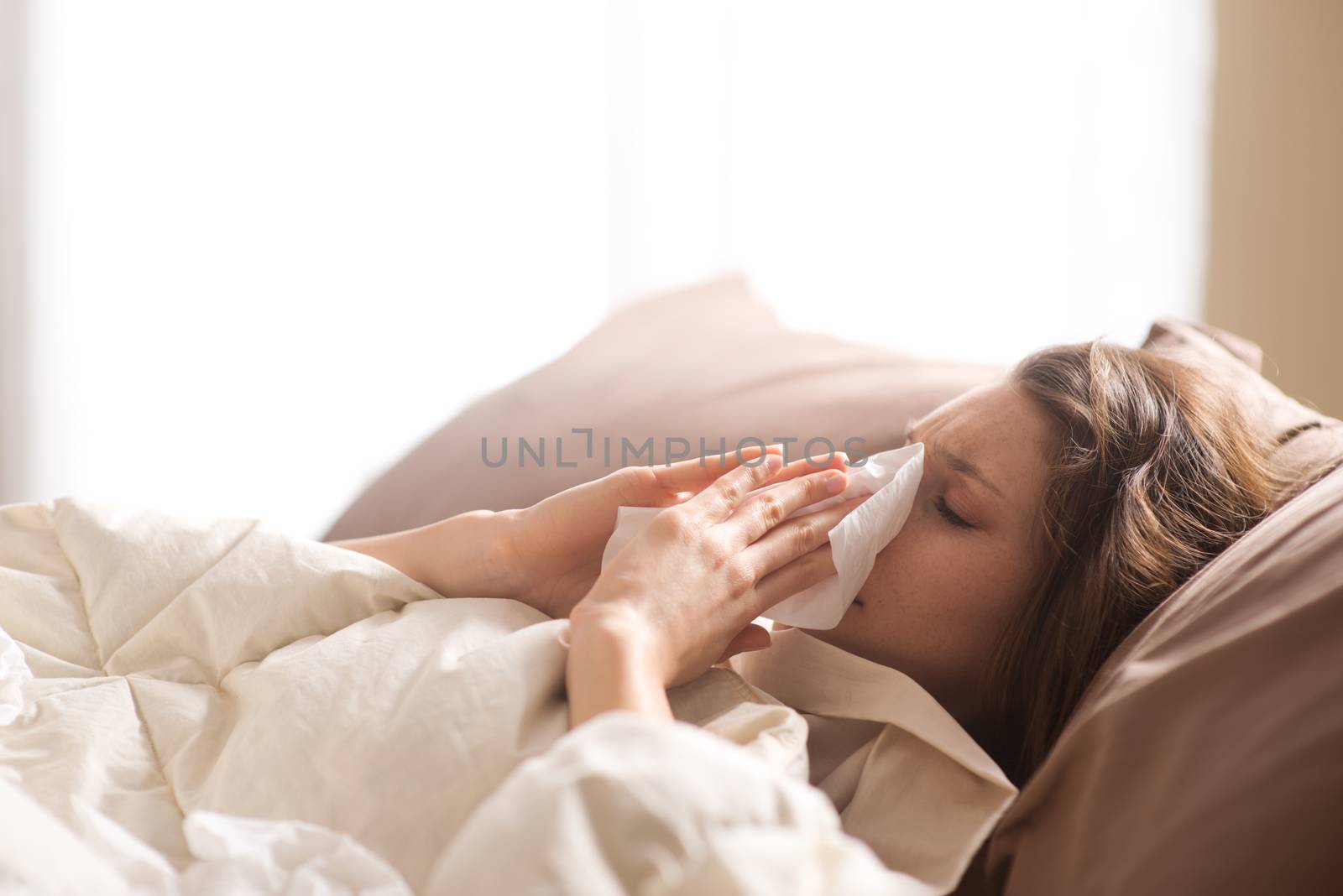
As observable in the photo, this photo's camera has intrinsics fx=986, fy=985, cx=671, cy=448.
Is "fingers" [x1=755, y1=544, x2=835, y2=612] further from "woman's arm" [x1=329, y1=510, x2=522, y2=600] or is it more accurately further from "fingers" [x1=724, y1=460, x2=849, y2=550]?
"woman's arm" [x1=329, y1=510, x2=522, y2=600]

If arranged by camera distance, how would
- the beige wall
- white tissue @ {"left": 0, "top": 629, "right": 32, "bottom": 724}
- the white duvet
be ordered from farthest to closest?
the beige wall < white tissue @ {"left": 0, "top": 629, "right": 32, "bottom": 724} < the white duvet

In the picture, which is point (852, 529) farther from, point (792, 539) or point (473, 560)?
point (473, 560)

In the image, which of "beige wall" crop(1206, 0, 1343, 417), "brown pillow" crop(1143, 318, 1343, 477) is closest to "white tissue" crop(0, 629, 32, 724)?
"brown pillow" crop(1143, 318, 1343, 477)

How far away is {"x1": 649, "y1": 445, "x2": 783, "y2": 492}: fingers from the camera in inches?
33.6

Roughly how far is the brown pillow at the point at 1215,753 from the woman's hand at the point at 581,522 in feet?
1.00

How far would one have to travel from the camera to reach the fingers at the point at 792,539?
77 centimetres

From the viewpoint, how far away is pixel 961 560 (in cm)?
82

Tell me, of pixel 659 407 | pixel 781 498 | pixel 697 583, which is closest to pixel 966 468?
pixel 781 498

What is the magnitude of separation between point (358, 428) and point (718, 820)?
1.83m

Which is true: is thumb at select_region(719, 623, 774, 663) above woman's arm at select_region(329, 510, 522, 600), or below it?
below

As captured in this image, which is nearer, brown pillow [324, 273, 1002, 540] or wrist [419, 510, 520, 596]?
wrist [419, 510, 520, 596]

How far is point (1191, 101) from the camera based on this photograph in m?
1.74

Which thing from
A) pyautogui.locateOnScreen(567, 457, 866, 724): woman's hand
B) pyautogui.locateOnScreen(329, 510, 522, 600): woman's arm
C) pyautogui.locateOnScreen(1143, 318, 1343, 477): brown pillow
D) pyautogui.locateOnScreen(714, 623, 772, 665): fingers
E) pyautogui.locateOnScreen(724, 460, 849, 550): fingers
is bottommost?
pyautogui.locateOnScreen(714, 623, 772, 665): fingers

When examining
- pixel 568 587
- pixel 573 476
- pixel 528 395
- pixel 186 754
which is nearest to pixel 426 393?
pixel 528 395
